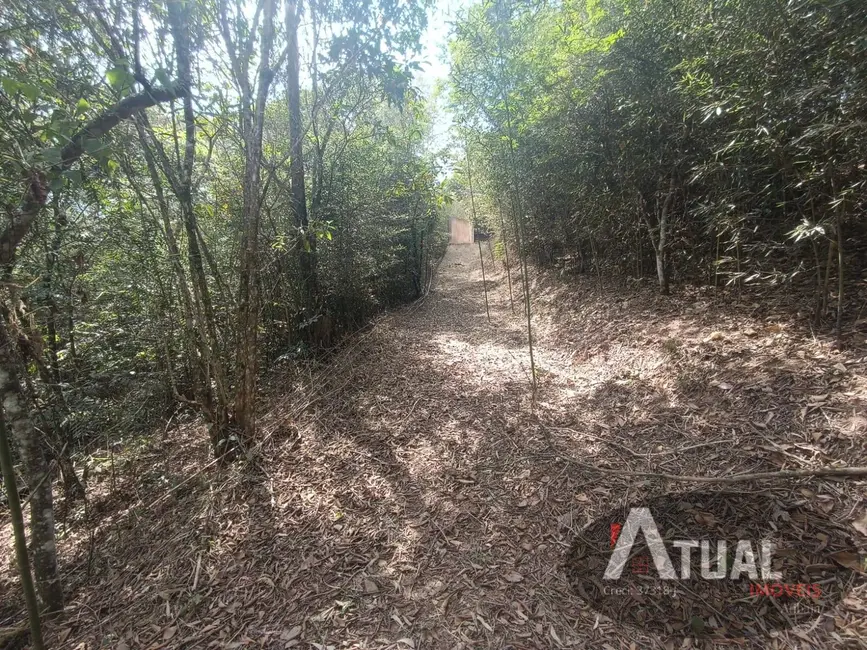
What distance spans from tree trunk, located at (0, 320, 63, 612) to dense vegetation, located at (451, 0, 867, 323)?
3.20m

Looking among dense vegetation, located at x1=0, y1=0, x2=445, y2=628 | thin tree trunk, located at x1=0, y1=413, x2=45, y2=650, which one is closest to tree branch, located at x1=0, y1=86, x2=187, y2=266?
dense vegetation, located at x1=0, y1=0, x2=445, y2=628

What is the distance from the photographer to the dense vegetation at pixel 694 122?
5.73 feet

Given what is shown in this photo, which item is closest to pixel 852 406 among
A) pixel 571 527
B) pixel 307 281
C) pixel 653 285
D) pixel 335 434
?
pixel 571 527

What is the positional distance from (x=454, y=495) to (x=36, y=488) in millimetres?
1913

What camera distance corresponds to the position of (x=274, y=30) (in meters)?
2.05

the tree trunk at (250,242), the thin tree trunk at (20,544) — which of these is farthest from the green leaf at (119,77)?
the thin tree trunk at (20,544)

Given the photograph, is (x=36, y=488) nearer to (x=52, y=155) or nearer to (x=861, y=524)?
(x=52, y=155)

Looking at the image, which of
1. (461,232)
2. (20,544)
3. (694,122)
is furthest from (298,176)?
(461,232)

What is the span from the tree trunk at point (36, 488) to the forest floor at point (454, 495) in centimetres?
12

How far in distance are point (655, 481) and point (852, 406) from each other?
959 millimetres

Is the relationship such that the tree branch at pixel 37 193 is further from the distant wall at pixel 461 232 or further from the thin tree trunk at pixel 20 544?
the distant wall at pixel 461 232

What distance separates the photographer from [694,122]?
264 cm

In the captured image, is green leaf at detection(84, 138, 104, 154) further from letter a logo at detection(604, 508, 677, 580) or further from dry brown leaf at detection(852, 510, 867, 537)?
dry brown leaf at detection(852, 510, 867, 537)

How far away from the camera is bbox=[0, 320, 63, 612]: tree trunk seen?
1.48 m
